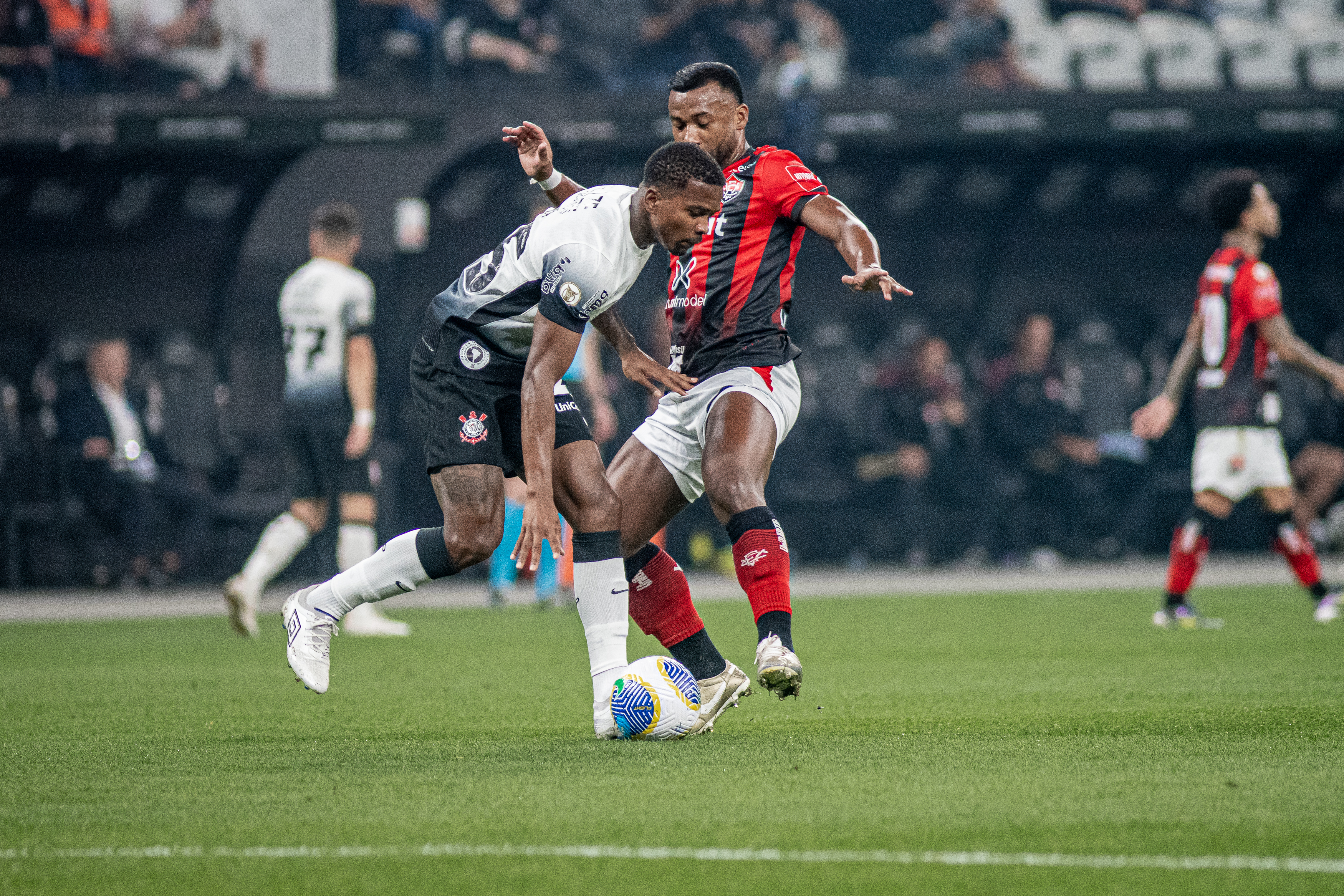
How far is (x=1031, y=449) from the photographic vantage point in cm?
1556

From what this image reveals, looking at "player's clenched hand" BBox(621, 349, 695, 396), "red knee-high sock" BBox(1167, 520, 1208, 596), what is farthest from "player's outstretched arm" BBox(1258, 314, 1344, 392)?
"player's clenched hand" BBox(621, 349, 695, 396)

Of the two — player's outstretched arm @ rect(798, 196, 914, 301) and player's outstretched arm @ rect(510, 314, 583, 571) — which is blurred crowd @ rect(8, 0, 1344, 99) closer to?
player's outstretched arm @ rect(798, 196, 914, 301)

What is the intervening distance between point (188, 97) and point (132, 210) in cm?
154

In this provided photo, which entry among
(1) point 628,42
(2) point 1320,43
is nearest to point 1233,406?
(1) point 628,42

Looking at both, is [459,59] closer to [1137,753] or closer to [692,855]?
[1137,753]

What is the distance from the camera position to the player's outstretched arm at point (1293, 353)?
9148 mm

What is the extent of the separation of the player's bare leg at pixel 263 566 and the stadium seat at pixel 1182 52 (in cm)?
956

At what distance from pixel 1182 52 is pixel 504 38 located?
635 cm

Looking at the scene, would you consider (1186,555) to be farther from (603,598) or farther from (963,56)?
(963,56)

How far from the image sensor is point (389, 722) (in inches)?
232

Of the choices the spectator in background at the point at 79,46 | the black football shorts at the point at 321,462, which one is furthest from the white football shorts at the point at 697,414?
the spectator in background at the point at 79,46

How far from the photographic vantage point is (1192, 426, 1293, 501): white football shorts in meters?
9.45

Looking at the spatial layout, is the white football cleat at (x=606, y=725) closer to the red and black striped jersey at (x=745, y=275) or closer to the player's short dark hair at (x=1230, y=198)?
the red and black striped jersey at (x=745, y=275)

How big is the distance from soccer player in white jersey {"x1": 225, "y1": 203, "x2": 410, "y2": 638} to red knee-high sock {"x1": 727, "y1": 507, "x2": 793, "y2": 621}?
4400 millimetres
